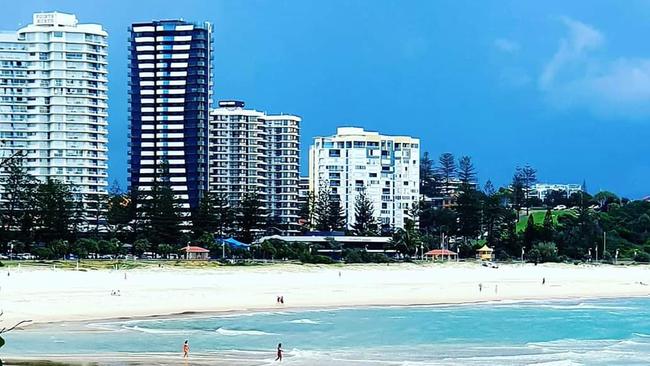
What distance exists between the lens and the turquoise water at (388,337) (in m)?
25.2

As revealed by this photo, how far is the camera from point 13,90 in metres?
76.2

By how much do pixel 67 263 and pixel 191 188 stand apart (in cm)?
3186

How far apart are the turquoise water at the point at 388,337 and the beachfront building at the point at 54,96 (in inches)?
1656

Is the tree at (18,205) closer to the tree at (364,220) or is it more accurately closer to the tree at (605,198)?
the tree at (364,220)

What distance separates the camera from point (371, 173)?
3708 inches

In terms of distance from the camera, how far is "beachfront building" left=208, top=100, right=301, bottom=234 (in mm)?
89562

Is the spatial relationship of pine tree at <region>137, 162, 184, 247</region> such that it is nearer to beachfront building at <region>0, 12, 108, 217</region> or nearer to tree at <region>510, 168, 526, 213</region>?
beachfront building at <region>0, 12, 108, 217</region>

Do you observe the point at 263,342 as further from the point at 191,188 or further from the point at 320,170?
the point at 320,170

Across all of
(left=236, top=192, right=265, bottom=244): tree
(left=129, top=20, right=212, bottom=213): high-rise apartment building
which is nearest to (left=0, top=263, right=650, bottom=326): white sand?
(left=236, top=192, right=265, bottom=244): tree

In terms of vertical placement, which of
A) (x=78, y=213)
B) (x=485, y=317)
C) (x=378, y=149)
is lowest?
(x=485, y=317)

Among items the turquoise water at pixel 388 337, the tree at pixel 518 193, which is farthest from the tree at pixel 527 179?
the turquoise water at pixel 388 337

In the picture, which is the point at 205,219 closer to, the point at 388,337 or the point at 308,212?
the point at 308,212

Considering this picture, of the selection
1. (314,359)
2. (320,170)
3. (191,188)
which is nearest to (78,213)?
(191,188)

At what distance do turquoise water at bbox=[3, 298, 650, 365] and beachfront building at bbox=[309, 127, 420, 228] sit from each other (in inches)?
2076
